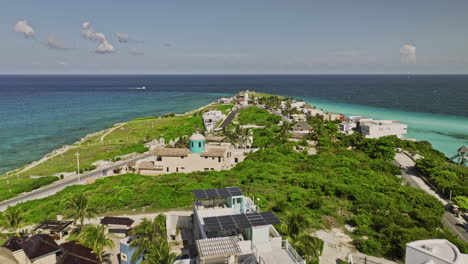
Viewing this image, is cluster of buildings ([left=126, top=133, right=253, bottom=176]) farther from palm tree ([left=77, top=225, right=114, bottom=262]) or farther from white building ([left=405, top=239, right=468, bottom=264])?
white building ([left=405, top=239, right=468, bottom=264])

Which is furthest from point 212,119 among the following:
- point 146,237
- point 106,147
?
point 146,237

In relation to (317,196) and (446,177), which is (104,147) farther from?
(446,177)

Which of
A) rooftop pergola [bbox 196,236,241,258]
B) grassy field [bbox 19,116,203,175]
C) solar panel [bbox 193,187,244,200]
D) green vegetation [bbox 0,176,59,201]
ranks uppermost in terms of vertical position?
solar panel [bbox 193,187,244,200]

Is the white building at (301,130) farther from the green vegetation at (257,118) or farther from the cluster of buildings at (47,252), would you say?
the cluster of buildings at (47,252)

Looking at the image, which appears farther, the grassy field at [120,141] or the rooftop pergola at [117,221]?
the grassy field at [120,141]

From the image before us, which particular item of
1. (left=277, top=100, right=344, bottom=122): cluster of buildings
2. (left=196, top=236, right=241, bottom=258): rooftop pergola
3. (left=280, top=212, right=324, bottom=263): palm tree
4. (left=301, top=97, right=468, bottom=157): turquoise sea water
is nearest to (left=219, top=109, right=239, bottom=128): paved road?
(left=277, top=100, right=344, bottom=122): cluster of buildings

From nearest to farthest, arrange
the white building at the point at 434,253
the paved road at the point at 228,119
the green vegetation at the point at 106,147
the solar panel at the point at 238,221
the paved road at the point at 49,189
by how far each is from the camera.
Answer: the white building at the point at 434,253
the solar panel at the point at 238,221
the paved road at the point at 49,189
the green vegetation at the point at 106,147
the paved road at the point at 228,119

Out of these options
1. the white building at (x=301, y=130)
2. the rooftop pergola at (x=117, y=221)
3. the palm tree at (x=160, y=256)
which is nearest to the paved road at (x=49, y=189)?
the rooftop pergola at (x=117, y=221)
